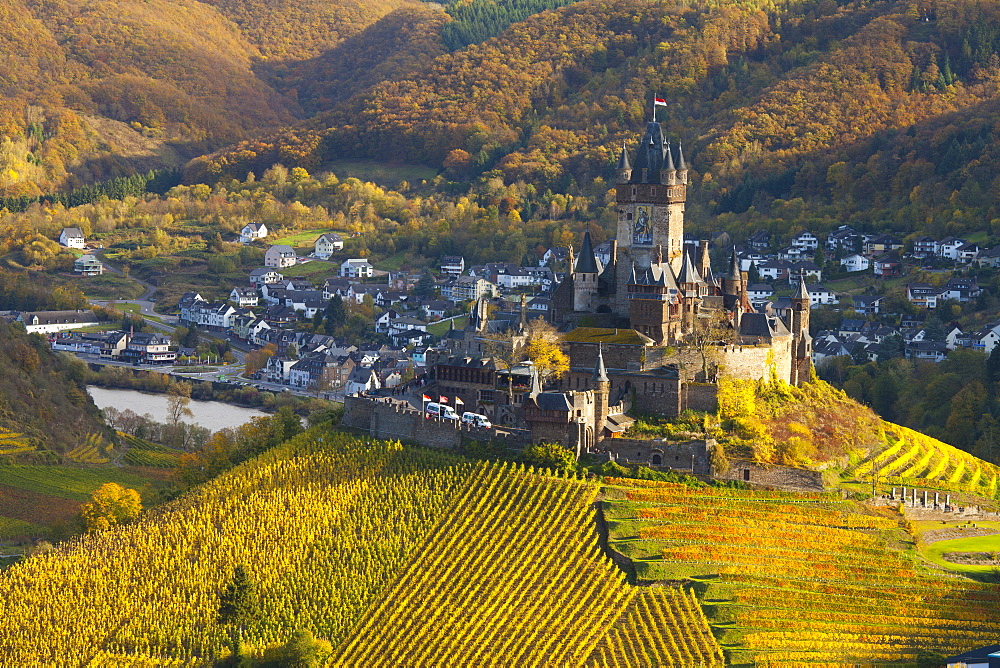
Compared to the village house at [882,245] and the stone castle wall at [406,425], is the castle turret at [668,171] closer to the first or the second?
the stone castle wall at [406,425]

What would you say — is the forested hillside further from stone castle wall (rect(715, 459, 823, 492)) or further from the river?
stone castle wall (rect(715, 459, 823, 492))

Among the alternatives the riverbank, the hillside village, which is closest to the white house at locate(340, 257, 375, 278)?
the hillside village

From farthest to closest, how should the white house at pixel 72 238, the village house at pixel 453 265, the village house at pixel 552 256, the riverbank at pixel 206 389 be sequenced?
the white house at pixel 72 238, the village house at pixel 453 265, the village house at pixel 552 256, the riverbank at pixel 206 389

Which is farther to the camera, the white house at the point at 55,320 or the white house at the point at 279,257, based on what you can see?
the white house at the point at 279,257

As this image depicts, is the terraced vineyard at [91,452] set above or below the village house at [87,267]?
below

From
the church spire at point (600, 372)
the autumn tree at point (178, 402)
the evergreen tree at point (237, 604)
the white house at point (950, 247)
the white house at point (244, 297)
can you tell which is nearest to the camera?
the evergreen tree at point (237, 604)

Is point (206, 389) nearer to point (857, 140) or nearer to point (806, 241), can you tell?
point (806, 241)

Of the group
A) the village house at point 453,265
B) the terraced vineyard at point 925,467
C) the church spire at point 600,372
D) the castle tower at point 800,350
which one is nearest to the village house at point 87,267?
the village house at point 453,265
